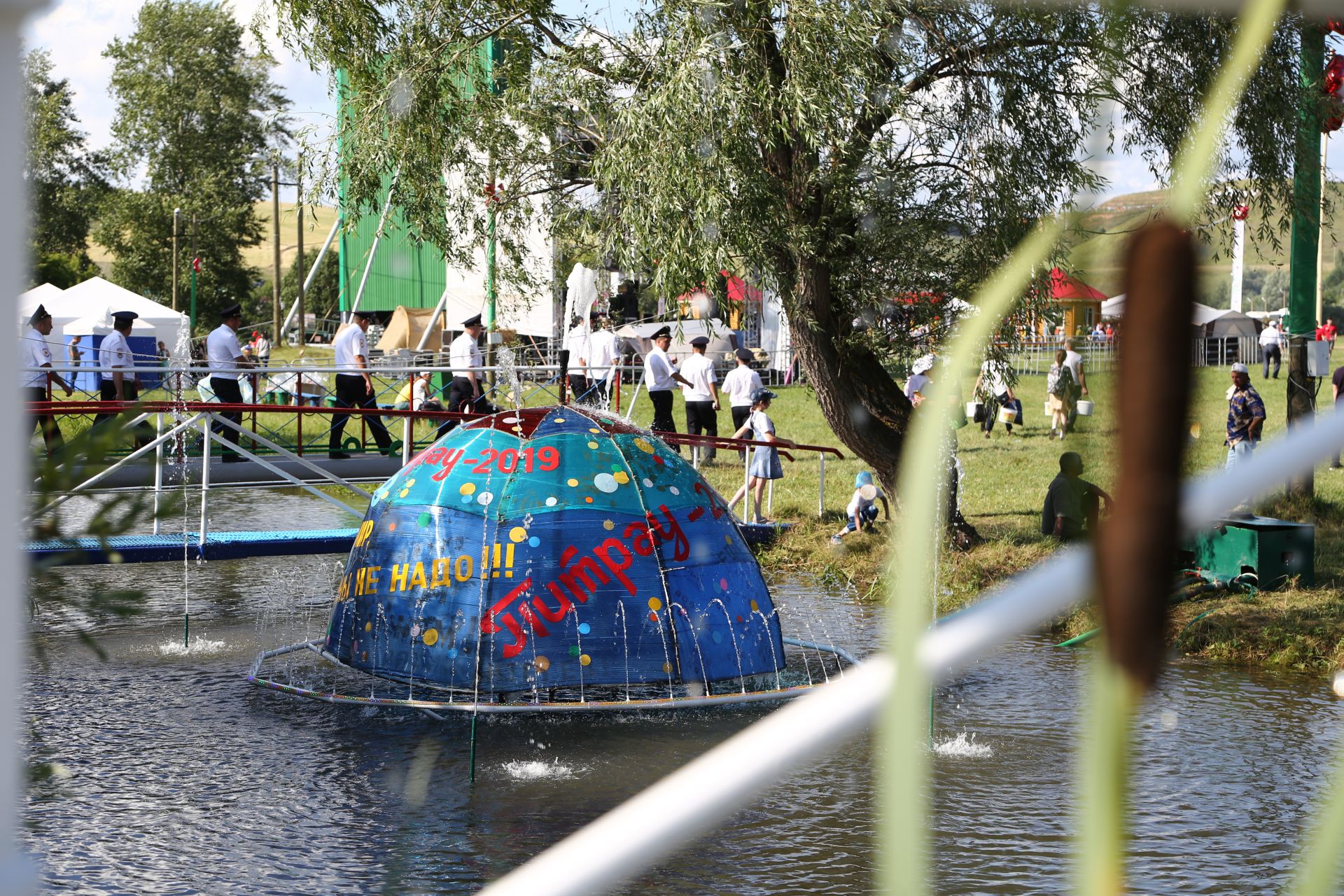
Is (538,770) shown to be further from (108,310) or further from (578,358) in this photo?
(108,310)

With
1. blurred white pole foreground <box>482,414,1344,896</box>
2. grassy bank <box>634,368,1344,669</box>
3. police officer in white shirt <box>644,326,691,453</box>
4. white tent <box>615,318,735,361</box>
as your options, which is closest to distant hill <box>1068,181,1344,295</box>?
blurred white pole foreground <box>482,414,1344,896</box>

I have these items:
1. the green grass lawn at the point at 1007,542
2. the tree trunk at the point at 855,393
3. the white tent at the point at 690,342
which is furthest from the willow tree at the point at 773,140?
the white tent at the point at 690,342

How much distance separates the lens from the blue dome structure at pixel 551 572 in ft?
26.9

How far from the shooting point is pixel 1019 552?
13.7 metres

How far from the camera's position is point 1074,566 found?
619 mm

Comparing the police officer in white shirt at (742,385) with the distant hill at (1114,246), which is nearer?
the distant hill at (1114,246)

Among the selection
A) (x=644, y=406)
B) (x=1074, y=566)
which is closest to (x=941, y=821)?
(x=1074, y=566)

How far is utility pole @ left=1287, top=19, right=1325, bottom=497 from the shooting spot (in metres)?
10.9

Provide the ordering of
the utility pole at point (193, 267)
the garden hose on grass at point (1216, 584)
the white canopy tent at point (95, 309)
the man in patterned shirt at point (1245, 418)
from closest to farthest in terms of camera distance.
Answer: the garden hose on grass at point (1216, 584) < the man in patterned shirt at point (1245, 418) < the white canopy tent at point (95, 309) < the utility pole at point (193, 267)

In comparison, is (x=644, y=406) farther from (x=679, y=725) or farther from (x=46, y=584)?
(x=46, y=584)

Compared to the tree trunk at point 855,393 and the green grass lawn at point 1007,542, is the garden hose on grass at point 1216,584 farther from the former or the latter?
the tree trunk at point 855,393

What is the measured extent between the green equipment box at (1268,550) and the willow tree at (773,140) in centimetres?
277

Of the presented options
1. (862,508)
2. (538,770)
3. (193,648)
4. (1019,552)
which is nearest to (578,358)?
(862,508)

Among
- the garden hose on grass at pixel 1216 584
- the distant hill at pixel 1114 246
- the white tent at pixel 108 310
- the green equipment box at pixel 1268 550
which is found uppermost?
the white tent at pixel 108 310
